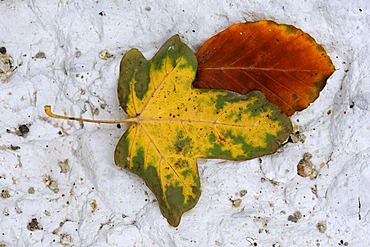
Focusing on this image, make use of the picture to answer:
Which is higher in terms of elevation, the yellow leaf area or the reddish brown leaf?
the reddish brown leaf

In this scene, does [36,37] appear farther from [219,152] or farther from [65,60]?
[219,152]

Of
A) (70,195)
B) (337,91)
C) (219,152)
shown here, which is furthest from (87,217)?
(337,91)

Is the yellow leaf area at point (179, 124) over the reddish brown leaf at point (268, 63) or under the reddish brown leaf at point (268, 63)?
under

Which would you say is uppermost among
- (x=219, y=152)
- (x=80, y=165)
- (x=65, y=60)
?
(x=65, y=60)
